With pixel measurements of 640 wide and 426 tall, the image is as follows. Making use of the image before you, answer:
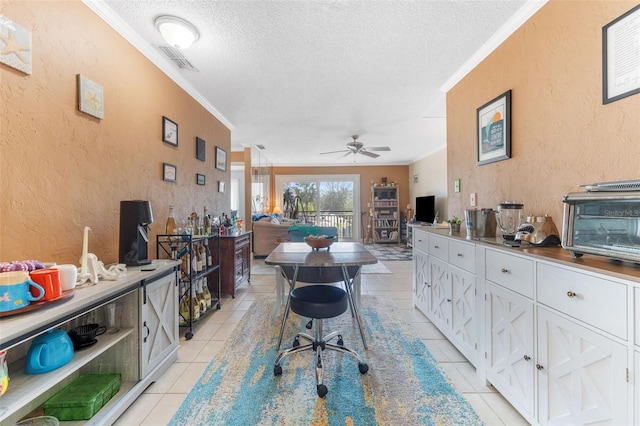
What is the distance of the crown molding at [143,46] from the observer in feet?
5.75

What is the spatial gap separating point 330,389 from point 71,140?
2.19m

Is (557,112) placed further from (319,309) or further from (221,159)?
(221,159)

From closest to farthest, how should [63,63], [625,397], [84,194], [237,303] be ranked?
1. [625,397]
2. [63,63]
3. [84,194]
4. [237,303]

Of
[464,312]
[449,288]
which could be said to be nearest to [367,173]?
[449,288]

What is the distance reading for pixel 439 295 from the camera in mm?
2357

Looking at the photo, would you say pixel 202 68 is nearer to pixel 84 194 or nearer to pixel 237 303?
pixel 84 194

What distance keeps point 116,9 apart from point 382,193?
705 centimetres

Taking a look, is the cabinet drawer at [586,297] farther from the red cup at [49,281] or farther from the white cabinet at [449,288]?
the red cup at [49,281]

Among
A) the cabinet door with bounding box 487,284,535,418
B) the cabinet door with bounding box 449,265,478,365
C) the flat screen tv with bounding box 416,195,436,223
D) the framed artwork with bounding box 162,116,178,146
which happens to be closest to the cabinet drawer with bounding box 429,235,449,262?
→ the cabinet door with bounding box 449,265,478,365

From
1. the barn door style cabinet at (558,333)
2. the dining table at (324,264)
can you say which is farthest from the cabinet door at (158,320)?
the barn door style cabinet at (558,333)

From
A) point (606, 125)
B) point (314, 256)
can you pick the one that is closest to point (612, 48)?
point (606, 125)

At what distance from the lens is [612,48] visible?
125 cm

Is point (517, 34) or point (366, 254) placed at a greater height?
point (517, 34)

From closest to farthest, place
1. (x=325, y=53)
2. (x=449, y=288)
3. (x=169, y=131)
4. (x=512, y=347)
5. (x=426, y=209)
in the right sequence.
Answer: (x=512, y=347), (x=449, y=288), (x=325, y=53), (x=169, y=131), (x=426, y=209)
